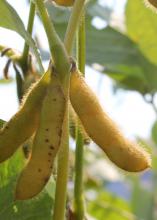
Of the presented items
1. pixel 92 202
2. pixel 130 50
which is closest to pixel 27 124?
pixel 130 50

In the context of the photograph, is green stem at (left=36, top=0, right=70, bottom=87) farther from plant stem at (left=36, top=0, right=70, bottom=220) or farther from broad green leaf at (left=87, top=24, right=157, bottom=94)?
broad green leaf at (left=87, top=24, right=157, bottom=94)

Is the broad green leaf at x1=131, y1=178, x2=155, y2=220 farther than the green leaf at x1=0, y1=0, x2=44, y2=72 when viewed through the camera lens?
Yes

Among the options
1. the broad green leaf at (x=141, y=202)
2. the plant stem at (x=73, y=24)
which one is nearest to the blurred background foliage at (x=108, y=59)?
the plant stem at (x=73, y=24)

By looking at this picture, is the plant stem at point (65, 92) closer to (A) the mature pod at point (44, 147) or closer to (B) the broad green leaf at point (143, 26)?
(A) the mature pod at point (44, 147)

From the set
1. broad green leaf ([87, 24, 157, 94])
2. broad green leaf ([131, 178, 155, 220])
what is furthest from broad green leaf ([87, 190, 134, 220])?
broad green leaf ([87, 24, 157, 94])

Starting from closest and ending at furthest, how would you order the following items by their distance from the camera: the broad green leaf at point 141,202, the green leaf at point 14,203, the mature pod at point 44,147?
the mature pod at point 44,147 < the green leaf at point 14,203 < the broad green leaf at point 141,202

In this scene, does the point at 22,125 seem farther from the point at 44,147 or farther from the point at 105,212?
the point at 105,212

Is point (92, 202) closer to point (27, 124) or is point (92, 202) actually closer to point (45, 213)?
point (45, 213)
